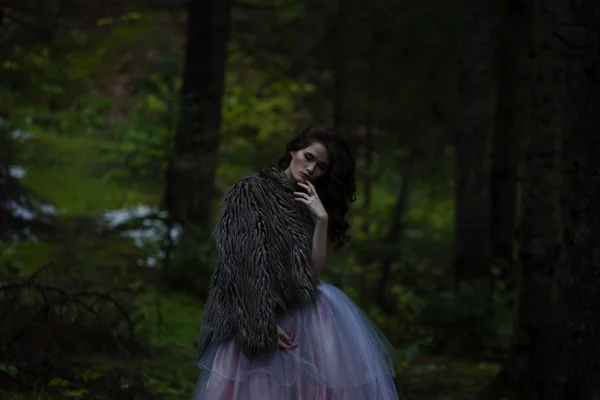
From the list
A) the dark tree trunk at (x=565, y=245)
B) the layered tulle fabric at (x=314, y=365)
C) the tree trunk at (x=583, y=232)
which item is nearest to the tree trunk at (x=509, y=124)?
the dark tree trunk at (x=565, y=245)

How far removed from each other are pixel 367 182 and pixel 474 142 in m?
2.12

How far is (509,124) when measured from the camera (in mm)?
15977

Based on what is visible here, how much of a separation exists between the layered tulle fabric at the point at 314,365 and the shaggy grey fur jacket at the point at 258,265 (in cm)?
7

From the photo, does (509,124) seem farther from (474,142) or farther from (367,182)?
(474,142)

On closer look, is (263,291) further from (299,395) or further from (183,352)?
(183,352)

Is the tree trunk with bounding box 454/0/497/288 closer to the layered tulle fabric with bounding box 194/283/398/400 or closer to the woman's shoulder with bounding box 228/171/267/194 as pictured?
the layered tulle fabric with bounding box 194/283/398/400

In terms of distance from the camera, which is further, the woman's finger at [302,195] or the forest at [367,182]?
the forest at [367,182]

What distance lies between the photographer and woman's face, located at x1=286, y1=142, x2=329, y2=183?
195 inches

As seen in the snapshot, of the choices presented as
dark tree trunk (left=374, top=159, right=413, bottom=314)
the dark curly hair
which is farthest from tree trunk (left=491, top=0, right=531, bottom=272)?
the dark curly hair

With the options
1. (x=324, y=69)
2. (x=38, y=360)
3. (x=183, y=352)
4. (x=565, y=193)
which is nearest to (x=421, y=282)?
(x=324, y=69)

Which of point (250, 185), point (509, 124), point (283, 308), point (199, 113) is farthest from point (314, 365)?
point (509, 124)

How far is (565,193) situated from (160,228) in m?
6.01

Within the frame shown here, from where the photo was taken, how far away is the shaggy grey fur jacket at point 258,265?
14.9 ft

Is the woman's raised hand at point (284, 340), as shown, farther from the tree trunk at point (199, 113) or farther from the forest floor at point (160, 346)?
the tree trunk at point (199, 113)
